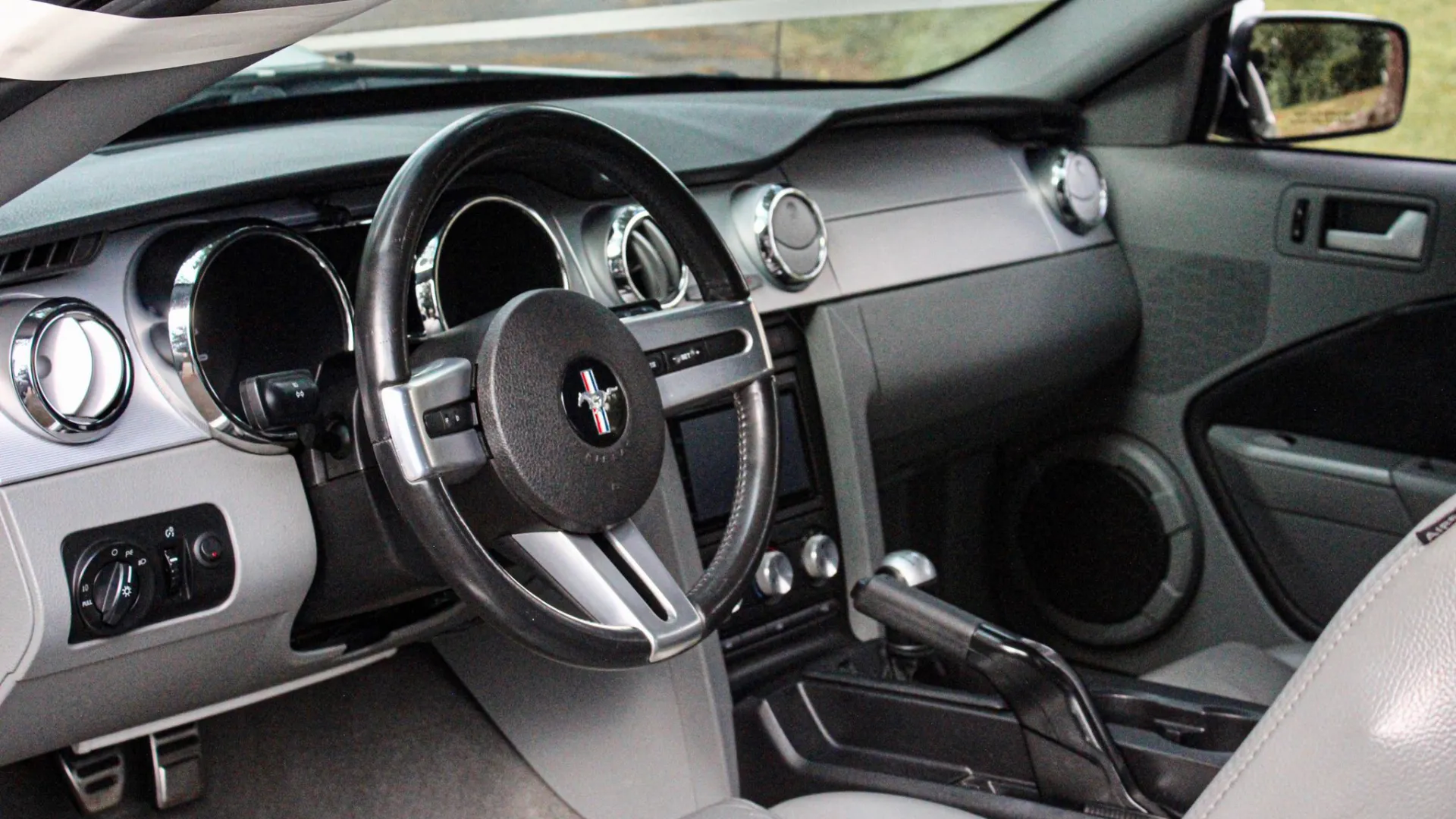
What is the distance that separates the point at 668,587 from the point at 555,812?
845mm

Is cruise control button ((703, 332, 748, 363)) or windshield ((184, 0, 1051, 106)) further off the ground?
windshield ((184, 0, 1051, 106))

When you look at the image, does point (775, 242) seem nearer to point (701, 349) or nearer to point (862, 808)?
point (701, 349)

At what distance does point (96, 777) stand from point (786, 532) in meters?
0.95

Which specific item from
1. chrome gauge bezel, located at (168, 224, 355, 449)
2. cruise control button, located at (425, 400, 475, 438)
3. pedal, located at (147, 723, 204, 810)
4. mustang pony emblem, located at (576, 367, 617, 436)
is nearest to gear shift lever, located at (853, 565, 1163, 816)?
mustang pony emblem, located at (576, 367, 617, 436)

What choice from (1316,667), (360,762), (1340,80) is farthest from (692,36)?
(1316,667)

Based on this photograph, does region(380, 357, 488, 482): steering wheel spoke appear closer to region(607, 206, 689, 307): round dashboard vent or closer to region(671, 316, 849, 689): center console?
region(607, 206, 689, 307): round dashboard vent

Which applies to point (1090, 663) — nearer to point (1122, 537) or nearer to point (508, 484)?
point (1122, 537)

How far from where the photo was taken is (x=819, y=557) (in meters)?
1.96

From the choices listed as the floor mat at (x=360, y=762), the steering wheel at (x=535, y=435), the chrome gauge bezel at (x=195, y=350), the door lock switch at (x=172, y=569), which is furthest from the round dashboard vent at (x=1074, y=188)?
the door lock switch at (x=172, y=569)

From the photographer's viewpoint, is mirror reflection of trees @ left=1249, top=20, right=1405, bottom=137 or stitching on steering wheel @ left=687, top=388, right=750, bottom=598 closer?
stitching on steering wheel @ left=687, top=388, right=750, bottom=598

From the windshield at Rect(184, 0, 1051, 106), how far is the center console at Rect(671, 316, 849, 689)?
619mm

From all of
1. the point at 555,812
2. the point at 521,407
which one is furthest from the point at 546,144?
the point at 555,812

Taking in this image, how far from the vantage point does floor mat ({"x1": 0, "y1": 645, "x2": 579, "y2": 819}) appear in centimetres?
193

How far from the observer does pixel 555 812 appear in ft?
6.57
